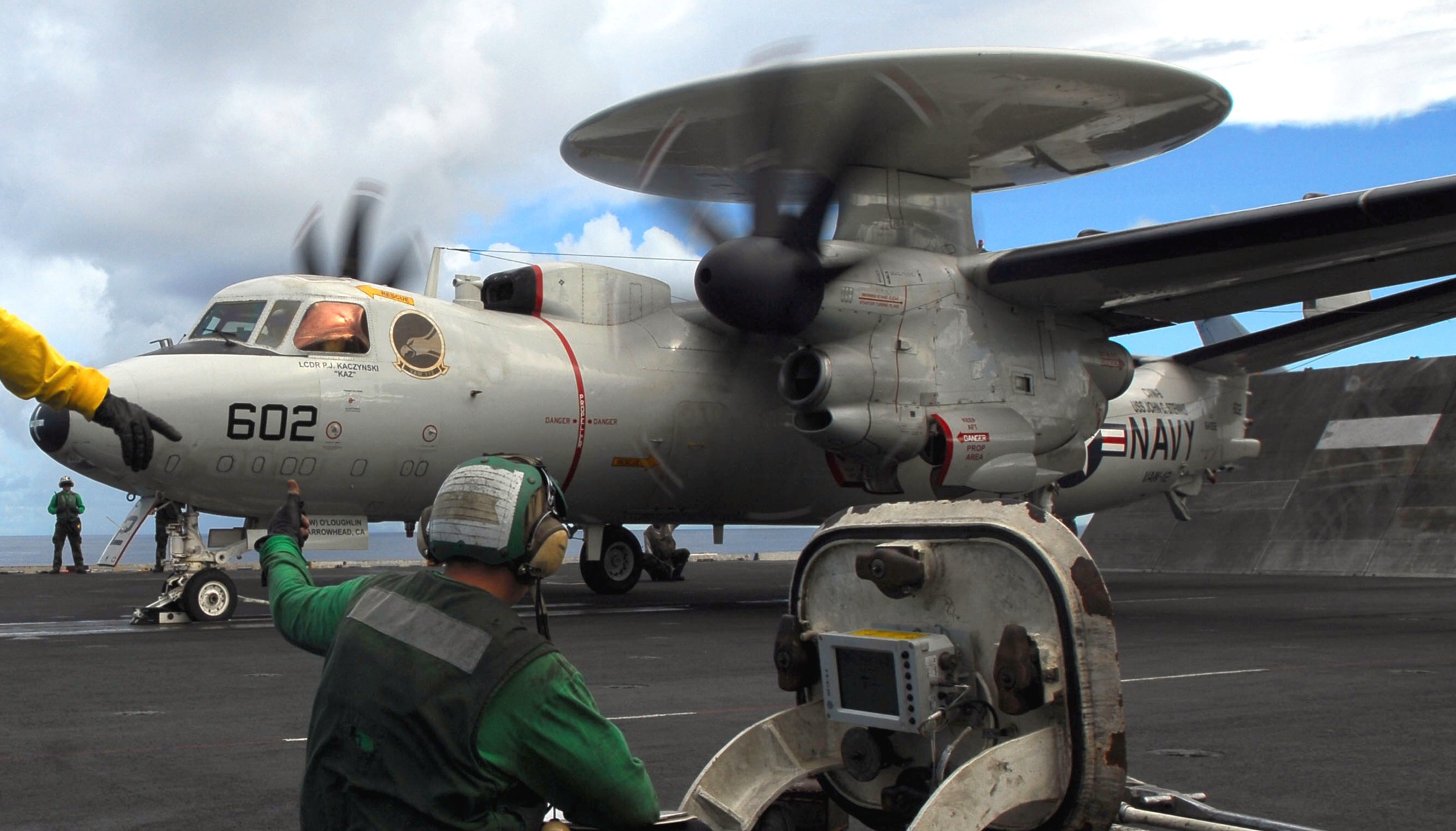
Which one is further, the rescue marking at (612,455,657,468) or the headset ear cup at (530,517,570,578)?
the rescue marking at (612,455,657,468)

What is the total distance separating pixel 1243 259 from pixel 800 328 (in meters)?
5.09

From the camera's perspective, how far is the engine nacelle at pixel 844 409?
46.4ft

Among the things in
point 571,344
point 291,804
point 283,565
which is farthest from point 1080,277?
point 283,565

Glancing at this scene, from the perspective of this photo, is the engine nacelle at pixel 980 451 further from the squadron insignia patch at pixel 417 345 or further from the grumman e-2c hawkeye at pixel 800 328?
the squadron insignia patch at pixel 417 345

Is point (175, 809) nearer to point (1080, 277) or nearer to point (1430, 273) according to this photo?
point (1080, 277)

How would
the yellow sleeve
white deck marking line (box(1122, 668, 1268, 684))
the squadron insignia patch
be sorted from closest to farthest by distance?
the yellow sleeve
white deck marking line (box(1122, 668, 1268, 684))
the squadron insignia patch

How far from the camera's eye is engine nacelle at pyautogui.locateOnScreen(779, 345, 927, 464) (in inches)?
556

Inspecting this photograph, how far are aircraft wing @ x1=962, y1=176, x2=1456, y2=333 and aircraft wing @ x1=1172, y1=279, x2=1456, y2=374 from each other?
1.35 feet

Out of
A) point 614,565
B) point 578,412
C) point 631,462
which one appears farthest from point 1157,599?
point 578,412

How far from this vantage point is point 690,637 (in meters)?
12.4

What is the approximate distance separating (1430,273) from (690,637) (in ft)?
32.9

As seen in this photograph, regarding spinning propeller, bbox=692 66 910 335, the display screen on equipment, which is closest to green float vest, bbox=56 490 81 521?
spinning propeller, bbox=692 66 910 335

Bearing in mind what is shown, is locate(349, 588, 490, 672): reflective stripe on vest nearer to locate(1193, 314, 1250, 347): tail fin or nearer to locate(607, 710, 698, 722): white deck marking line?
locate(607, 710, 698, 722): white deck marking line

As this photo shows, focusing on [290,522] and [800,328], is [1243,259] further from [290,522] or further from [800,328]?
[290,522]
